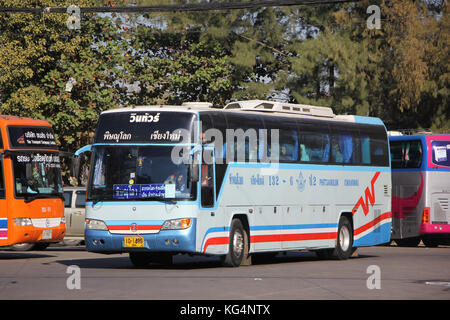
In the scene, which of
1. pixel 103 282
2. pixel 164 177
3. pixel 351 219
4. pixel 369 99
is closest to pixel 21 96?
pixel 369 99

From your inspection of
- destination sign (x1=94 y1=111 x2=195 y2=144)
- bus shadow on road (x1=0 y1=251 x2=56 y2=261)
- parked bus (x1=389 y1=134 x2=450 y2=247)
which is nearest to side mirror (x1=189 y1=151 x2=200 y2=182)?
destination sign (x1=94 y1=111 x2=195 y2=144)

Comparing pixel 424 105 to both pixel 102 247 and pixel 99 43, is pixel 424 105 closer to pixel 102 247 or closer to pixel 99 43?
pixel 99 43

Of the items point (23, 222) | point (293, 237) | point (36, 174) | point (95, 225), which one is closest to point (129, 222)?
point (95, 225)

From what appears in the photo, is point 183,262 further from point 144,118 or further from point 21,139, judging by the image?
point 21,139

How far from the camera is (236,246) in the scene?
20.5m

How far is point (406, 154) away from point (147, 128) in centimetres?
1356

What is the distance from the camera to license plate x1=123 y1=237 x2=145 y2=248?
18922 mm

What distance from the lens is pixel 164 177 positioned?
18953 mm

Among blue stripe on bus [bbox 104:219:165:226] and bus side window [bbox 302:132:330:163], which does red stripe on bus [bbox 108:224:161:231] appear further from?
bus side window [bbox 302:132:330:163]

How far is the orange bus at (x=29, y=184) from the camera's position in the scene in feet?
76.9

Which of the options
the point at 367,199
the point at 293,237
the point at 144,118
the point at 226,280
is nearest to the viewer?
the point at 226,280

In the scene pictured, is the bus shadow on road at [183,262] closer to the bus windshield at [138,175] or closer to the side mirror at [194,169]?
the bus windshield at [138,175]

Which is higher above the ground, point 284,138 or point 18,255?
point 284,138

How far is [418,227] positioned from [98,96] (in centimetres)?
1388
